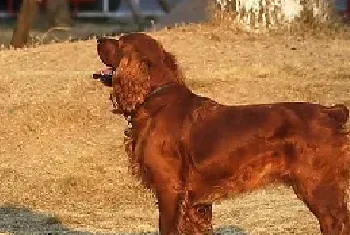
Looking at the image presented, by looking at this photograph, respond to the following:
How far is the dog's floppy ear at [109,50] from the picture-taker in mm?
6004

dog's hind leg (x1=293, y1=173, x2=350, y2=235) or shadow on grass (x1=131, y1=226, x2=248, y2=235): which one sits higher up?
dog's hind leg (x1=293, y1=173, x2=350, y2=235)

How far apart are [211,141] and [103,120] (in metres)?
5.19

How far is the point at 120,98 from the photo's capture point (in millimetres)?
6004

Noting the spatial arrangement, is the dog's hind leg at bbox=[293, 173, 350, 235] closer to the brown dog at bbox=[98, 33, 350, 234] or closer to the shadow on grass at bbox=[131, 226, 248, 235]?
the brown dog at bbox=[98, 33, 350, 234]

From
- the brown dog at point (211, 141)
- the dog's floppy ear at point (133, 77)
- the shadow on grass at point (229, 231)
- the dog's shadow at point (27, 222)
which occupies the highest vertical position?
the dog's floppy ear at point (133, 77)

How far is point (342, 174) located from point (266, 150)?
0.49 m

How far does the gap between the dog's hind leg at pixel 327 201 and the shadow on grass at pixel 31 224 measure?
173 centimetres

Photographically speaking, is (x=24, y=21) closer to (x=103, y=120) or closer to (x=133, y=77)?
(x=103, y=120)

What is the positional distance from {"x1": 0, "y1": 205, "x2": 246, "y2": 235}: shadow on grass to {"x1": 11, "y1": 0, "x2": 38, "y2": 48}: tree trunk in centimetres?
487

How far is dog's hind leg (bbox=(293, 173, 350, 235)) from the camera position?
5.96 metres

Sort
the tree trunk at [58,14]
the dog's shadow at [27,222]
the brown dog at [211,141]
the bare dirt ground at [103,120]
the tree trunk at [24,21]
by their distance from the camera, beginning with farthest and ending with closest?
the tree trunk at [58,14] → the tree trunk at [24,21] → the bare dirt ground at [103,120] → the dog's shadow at [27,222] → the brown dog at [211,141]

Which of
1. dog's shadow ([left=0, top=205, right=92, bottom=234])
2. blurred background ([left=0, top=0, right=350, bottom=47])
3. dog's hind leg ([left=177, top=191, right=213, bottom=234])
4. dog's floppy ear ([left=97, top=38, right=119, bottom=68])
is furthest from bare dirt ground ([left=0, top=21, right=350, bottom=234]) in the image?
dog's floppy ear ([left=97, top=38, right=119, bottom=68])

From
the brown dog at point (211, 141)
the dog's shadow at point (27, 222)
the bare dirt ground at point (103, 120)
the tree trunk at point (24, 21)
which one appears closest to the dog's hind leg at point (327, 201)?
the brown dog at point (211, 141)

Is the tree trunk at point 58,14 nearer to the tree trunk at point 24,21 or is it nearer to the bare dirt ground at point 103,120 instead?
the tree trunk at point 24,21
